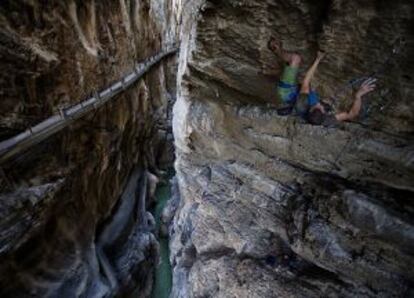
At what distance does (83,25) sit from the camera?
945cm

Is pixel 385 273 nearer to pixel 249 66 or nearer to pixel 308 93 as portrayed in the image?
pixel 308 93

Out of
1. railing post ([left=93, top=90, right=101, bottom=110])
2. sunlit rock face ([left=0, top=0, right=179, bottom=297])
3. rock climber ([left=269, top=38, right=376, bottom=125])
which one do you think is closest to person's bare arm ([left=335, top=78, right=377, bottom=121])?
rock climber ([left=269, top=38, right=376, bottom=125])

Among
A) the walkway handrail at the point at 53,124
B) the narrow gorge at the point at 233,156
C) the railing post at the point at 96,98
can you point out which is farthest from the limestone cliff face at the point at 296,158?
the railing post at the point at 96,98

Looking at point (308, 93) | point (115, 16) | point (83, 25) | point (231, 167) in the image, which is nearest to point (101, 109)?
point (83, 25)

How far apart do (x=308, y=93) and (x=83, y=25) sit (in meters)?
8.06

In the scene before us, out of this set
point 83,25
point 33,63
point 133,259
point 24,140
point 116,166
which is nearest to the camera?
point 24,140

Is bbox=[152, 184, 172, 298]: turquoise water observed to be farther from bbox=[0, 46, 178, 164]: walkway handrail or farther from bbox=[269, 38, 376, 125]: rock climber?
bbox=[269, 38, 376, 125]: rock climber

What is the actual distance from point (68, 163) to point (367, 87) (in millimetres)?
7399

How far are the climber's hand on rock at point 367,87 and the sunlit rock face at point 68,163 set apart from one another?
260 inches

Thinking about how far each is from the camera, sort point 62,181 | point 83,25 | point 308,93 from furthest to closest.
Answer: point 83,25 → point 62,181 → point 308,93

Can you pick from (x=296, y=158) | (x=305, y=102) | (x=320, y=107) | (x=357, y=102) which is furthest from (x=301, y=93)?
(x=296, y=158)

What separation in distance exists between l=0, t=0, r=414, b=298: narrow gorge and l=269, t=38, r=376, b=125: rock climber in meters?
0.10

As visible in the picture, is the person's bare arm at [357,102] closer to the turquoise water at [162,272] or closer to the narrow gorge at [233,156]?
the narrow gorge at [233,156]

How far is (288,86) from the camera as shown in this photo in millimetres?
4387
